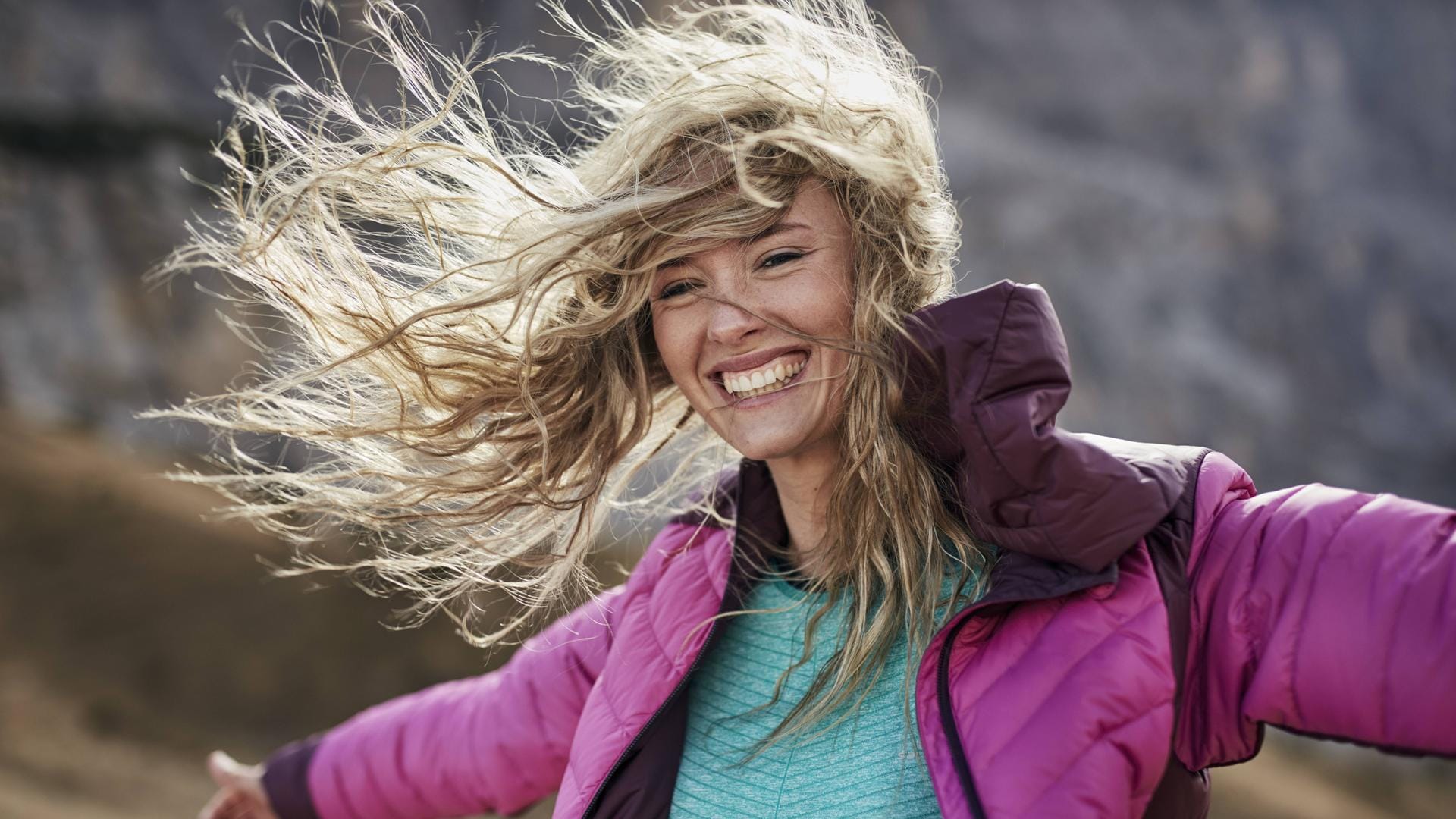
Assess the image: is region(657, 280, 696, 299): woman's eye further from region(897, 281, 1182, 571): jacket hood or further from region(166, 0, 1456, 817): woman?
region(897, 281, 1182, 571): jacket hood

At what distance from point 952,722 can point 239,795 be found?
1.50m

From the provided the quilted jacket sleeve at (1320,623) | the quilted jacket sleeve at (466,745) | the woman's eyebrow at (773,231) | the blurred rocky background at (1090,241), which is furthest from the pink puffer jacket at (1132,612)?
the blurred rocky background at (1090,241)

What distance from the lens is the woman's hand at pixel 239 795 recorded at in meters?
2.17

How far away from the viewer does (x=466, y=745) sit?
206 centimetres

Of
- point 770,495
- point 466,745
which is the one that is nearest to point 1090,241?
point 770,495

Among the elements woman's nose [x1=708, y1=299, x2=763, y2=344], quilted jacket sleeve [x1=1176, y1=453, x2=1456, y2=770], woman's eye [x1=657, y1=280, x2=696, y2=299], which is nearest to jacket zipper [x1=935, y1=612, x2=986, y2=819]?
quilted jacket sleeve [x1=1176, y1=453, x2=1456, y2=770]

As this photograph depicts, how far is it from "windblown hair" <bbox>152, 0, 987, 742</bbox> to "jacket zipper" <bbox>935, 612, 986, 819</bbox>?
0.31 feet

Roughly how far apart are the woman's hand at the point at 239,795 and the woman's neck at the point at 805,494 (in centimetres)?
115

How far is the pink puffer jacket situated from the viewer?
1.18 metres

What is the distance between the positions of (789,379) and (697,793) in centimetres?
58

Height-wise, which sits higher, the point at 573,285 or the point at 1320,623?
the point at 573,285

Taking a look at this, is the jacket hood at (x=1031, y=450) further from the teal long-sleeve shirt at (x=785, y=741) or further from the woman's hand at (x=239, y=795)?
the woman's hand at (x=239, y=795)

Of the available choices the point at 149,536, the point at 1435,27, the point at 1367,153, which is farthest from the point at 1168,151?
the point at 149,536

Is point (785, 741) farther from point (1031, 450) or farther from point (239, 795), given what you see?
point (239, 795)
